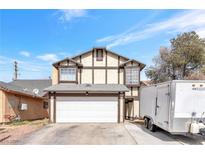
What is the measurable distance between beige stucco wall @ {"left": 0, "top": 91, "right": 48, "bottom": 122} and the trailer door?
12.5 metres

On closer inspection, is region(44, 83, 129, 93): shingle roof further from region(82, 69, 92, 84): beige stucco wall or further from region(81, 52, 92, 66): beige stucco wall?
region(81, 52, 92, 66): beige stucco wall

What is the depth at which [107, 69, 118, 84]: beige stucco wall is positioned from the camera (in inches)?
1065

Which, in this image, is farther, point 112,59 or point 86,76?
point 112,59

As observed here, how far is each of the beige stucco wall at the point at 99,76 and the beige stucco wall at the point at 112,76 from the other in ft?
1.61

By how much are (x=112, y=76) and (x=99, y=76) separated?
1258 mm

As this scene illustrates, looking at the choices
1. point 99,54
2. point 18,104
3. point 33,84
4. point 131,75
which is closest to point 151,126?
point 131,75

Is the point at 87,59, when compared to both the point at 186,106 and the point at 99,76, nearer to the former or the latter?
the point at 99,76

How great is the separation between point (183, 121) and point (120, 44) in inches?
631

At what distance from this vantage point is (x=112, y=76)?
89.1 feet

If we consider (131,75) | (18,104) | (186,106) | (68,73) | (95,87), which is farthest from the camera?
(131,75)

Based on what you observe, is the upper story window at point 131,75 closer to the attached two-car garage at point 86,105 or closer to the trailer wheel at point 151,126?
the attached two-car garage at point 86,105

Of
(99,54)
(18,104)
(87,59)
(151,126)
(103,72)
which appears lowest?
(151,126)

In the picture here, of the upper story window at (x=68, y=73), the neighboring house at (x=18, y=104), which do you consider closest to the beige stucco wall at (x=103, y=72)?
the upper story window at (x=68, y=73)

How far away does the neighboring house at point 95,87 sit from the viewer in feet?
76.7
